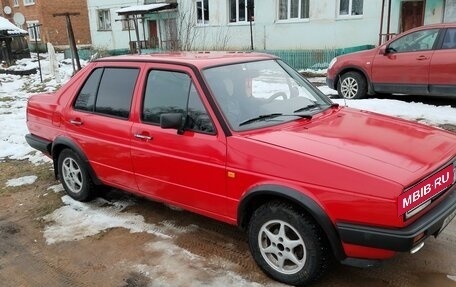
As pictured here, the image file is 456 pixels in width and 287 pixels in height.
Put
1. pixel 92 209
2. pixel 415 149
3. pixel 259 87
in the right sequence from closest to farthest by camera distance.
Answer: pixel 415 149
pixel 259 87
pixel 92 209

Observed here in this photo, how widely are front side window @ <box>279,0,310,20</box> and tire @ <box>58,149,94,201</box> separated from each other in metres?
16.7

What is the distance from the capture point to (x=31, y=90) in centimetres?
1557

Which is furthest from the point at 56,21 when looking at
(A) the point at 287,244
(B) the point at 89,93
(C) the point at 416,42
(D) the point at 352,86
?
(A) the point at 287,244

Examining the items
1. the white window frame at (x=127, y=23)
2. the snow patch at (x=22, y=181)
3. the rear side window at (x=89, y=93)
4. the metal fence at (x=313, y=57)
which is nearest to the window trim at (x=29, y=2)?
the white window frame at (x=127, y=23)

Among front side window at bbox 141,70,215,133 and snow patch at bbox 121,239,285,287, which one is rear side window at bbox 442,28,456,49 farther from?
snow patch at bbox 121,239,285,287

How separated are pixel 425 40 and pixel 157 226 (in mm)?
7431

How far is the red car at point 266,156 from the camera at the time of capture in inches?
111

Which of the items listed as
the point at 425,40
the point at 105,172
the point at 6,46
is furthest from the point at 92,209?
the point at 6,46

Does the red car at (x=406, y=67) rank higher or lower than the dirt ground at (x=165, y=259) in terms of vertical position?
higher

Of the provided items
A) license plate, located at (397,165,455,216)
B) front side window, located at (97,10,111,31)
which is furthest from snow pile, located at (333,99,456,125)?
front side window, located at (97,10,111,31)

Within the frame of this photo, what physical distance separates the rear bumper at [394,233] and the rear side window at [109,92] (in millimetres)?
2357

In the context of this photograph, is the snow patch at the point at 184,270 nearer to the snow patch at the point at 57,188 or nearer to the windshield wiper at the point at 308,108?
the windshield wiper at the point at 308,108

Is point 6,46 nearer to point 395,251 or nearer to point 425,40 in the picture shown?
point 425,40

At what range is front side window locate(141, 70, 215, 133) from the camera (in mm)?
3601
